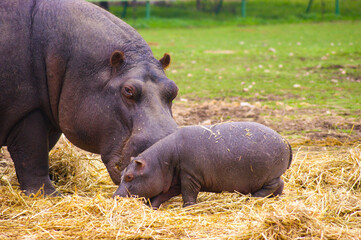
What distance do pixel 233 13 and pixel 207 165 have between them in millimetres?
22997

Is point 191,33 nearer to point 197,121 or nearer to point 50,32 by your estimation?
point 197,121

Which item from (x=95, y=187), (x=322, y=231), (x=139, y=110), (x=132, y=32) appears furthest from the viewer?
(x=95, y=187)

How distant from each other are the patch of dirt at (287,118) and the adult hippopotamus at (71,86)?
2.69 meters

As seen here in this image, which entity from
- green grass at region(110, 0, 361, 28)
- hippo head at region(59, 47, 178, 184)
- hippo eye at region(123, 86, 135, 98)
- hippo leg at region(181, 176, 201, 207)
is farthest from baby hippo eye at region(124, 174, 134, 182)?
green grass at region(110, 0, 361, 28)

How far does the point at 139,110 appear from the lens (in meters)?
4.23

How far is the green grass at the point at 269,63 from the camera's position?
372 inches

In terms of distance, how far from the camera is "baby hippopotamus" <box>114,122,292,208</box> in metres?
4.18

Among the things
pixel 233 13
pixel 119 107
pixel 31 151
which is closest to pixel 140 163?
pixel 119 107

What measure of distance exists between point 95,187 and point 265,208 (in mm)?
1791

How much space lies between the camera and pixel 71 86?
14.6 feet

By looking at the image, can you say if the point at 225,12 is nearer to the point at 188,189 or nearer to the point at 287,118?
the point at 287,118

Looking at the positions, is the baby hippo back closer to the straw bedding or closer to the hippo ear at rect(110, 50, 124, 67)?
the straw bedding

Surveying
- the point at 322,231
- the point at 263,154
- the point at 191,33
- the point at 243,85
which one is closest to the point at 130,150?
the point at 263,154

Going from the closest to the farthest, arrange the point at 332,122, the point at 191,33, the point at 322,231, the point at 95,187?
the point at 322,231, the point at 95,187, the point at 332,122, the point at 191,33
